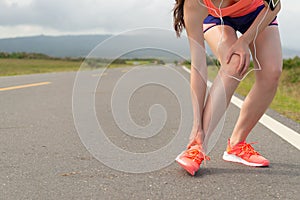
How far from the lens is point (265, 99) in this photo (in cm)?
315

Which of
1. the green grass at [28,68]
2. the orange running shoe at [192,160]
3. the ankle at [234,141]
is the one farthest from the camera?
the green grass at [28,68]

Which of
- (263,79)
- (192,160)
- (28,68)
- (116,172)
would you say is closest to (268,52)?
(263,79)

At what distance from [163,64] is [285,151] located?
141 centimetres

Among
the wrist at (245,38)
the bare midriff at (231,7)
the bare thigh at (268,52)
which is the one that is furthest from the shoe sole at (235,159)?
the bare midriff at (231,7)

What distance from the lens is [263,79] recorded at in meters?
3.05

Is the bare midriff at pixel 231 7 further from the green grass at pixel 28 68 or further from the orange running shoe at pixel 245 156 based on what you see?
the green grass at pixel 28 68

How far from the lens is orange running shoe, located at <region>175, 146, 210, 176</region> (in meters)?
2.82

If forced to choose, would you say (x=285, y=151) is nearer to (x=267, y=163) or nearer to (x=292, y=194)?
(x=267, y=163)

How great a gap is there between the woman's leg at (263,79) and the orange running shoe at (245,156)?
6cm

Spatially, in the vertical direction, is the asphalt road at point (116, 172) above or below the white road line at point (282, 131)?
above

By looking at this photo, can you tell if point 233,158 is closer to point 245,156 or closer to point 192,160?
point 245,156

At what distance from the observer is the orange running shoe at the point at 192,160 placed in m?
2.82

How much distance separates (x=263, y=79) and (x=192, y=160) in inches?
28.0

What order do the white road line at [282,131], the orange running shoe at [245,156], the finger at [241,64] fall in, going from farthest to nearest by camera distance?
the white road line at [282,131] < the orange running shoe at [245,156] < the finger at [241,64]
